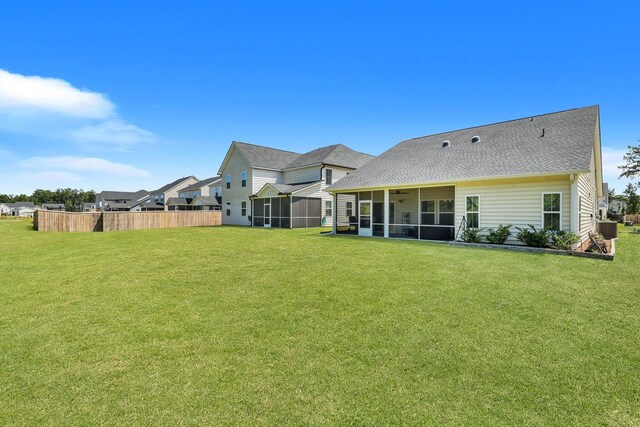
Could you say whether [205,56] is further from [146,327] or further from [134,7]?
[146,327]

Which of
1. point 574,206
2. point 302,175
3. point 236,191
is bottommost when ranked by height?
point 574,206

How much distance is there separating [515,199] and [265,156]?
21.5 meters

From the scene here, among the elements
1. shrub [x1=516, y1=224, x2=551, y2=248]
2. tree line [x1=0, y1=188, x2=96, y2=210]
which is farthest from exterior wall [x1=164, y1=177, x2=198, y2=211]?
tree line [x1=0, y1=188, x2=96, y2=210]

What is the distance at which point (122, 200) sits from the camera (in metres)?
64.1

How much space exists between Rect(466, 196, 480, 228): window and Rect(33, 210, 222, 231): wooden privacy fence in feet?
76.7

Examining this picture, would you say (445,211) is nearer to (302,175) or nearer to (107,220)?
(302,175)

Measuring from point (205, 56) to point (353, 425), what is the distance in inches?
671

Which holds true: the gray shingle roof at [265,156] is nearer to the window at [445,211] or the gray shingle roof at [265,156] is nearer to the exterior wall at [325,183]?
the exterior wall at [325,183]

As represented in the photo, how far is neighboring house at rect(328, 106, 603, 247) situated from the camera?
36.2ft

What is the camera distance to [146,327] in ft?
13.4

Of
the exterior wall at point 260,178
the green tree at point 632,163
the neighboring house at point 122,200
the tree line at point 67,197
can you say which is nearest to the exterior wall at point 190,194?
the neighboring house at point 122,200

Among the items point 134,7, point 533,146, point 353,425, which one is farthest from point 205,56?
point 353,425

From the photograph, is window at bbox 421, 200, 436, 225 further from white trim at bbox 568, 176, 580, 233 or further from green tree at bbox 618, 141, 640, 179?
green tree at bbox 618, 141, 640, 179

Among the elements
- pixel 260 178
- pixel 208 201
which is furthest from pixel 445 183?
pixel 208 201
